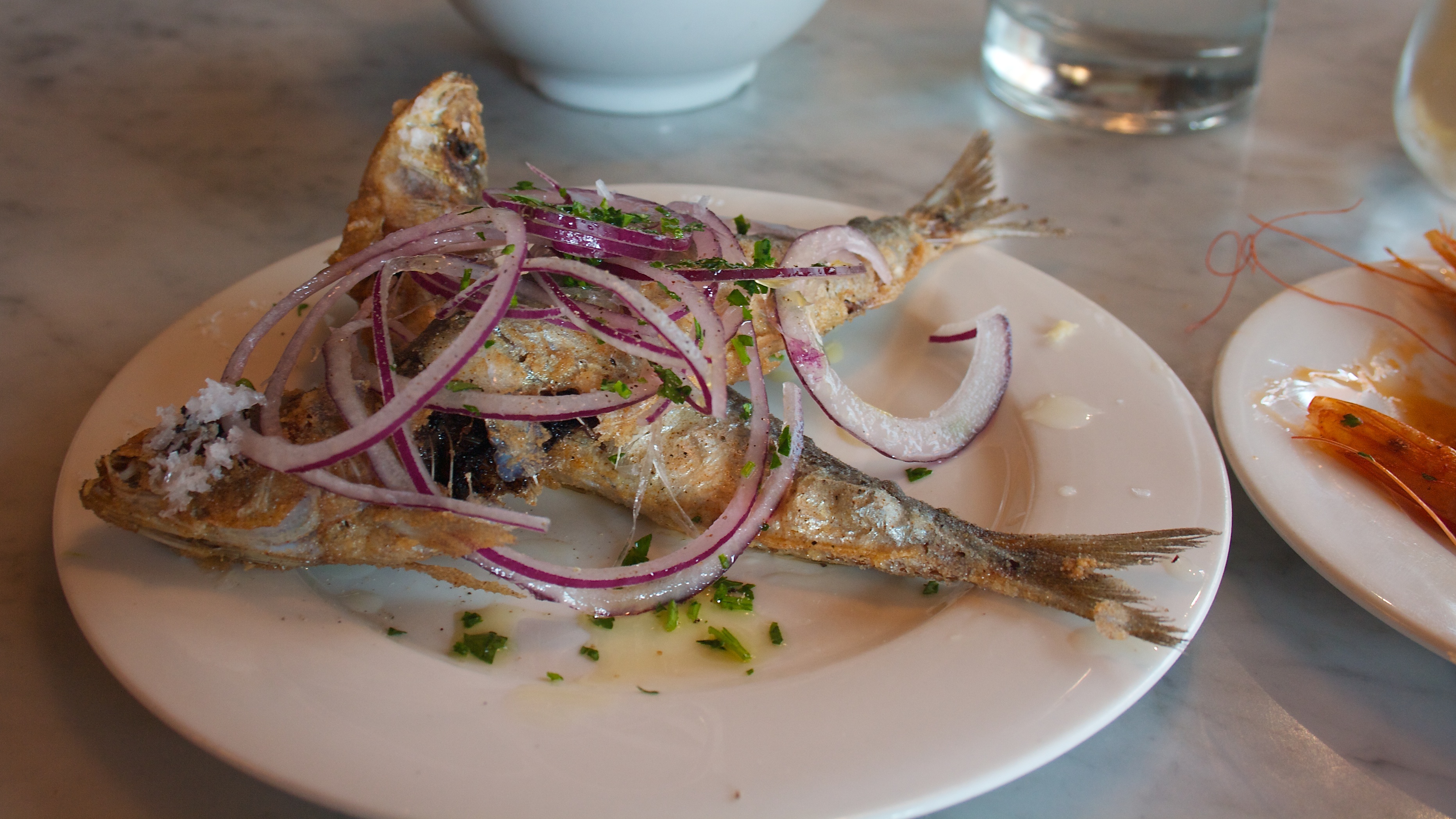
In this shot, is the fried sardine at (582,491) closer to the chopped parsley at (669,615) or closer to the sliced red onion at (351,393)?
the sliced red onion at (351,393)

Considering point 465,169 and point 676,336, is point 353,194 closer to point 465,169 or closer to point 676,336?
point 465,169

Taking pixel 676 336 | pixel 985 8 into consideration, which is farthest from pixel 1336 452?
pixel 985 8

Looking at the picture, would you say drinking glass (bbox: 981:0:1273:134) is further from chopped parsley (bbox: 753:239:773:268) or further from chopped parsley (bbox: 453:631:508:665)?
chopped parsley (bbox: 453:631:508:665)

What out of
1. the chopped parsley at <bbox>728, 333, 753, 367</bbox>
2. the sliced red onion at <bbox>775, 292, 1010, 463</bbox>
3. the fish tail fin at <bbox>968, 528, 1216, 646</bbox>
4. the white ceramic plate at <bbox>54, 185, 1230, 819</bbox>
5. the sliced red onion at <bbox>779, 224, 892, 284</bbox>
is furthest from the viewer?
the sliced red onion at <bbox>779, 224, 892, 284</bbox>

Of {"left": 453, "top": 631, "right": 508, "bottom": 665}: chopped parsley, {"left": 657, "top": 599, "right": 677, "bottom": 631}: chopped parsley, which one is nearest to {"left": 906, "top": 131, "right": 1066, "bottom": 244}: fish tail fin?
{"left": 657, "top": 599, "right": 677, "bottom": 631}: chopped parsley

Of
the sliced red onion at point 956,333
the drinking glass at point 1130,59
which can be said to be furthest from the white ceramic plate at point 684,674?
the drinking glass at point 1130,59

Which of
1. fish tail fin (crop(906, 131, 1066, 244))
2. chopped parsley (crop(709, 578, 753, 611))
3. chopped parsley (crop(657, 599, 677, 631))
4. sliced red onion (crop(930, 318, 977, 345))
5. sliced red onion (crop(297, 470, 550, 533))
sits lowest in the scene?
chopped parsley (crop(709, 578, 753, 611))

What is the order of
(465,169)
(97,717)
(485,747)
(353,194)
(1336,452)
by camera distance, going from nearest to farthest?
(485,747)
(97,717)
(1336,452)
(465,169)
(353,194)
